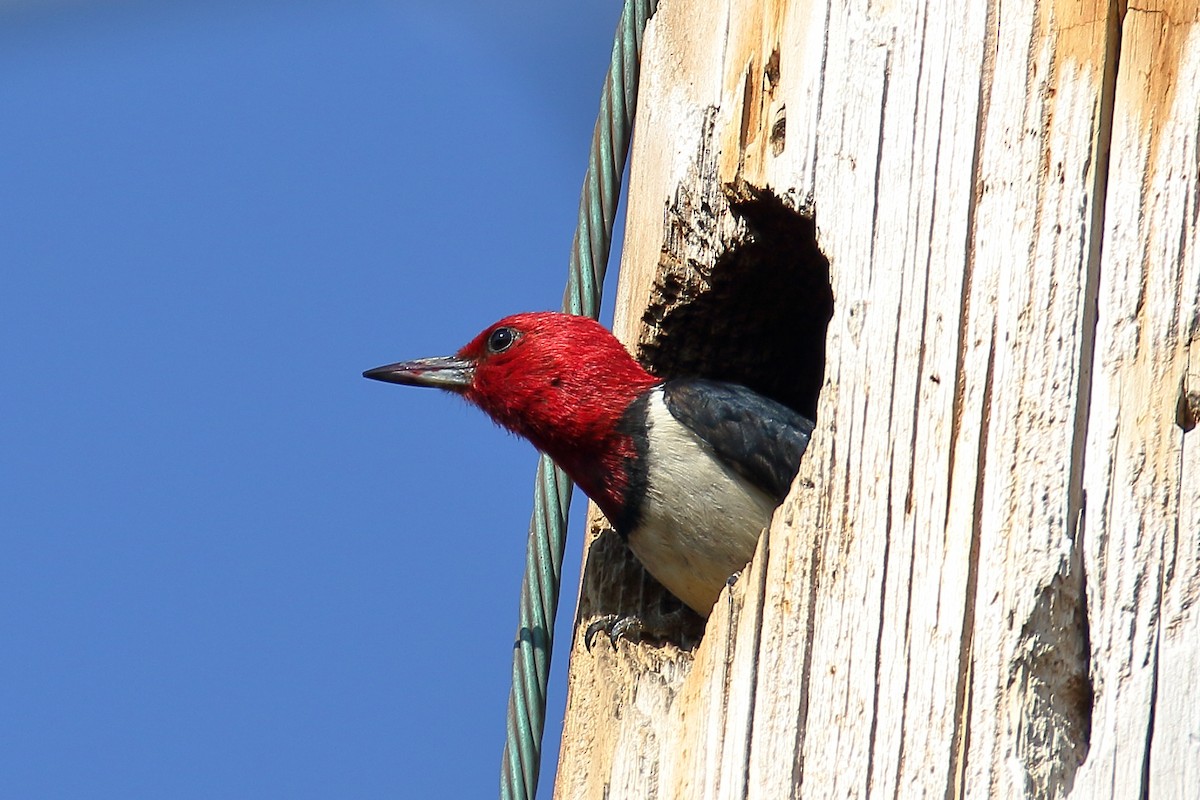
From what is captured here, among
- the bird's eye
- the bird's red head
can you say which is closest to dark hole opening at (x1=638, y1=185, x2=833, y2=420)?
the bird's red head

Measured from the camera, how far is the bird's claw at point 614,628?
11.1 ft

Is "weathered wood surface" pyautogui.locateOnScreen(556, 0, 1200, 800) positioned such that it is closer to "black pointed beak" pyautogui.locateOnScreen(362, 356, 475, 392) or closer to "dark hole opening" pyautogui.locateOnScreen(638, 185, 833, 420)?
"dark hole opening" pyautogui.locateOnScreen(638, 185, 833, 420)

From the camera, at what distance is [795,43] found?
3.09 meters

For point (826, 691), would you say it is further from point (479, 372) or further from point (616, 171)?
point (479, 372)

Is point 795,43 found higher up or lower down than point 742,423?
higher up

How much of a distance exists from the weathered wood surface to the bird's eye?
126cm

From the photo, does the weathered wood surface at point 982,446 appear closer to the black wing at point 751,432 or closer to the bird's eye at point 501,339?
the black wing at point 751,432

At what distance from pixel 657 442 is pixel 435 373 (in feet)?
2.72

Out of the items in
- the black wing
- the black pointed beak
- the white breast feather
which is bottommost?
the white breast feather

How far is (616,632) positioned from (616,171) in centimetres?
95

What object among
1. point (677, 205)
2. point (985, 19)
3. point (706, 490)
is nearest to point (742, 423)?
point (706, 490)

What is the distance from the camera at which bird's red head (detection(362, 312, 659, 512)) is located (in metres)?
3.75

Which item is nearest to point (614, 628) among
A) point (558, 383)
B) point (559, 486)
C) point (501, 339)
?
point (559, 486)

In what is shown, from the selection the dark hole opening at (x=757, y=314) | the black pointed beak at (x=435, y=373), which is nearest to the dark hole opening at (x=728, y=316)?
the dark hole opening at (x=757, y=314)
